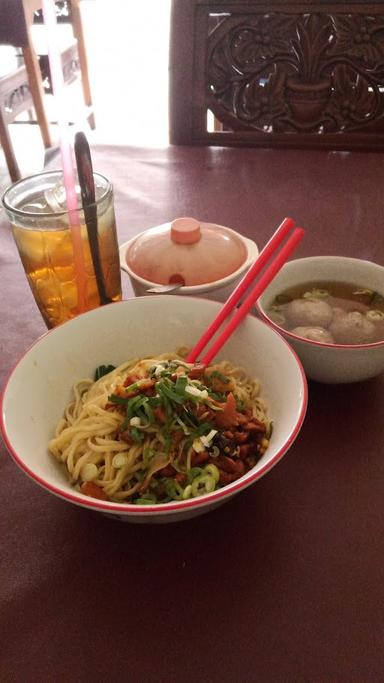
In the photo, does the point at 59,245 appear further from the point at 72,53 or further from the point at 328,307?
the point at 72,53

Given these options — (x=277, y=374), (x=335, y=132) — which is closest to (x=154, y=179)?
(x=335, y=132)

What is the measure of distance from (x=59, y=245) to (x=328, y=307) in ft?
1.44

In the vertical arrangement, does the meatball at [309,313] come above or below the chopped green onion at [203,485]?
above

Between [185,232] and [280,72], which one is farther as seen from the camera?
[280,72]

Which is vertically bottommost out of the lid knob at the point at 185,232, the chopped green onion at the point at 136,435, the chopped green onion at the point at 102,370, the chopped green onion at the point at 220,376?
the chopped green onion at the point at 102,370

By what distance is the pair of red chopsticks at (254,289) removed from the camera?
74 centimetres

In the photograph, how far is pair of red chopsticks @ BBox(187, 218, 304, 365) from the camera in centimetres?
74

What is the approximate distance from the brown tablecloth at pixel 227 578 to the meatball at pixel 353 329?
0.07 m

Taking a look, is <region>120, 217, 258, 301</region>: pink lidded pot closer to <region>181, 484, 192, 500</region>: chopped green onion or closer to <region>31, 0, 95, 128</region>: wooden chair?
<region>181, 484, 192, 500</region>: chopped green onion

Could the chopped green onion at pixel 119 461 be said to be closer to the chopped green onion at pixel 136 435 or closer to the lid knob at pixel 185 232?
the chopped green onion at pixel 136 435

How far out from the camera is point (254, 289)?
77 cm

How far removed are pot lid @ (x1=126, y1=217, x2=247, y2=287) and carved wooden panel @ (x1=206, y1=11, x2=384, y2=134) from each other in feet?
2.51

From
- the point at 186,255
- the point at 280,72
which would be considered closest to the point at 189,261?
the point at 186,255

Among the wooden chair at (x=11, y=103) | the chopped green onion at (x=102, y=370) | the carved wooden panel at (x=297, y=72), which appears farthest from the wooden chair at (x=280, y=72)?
the wooden chair at (x=11, y=103)
